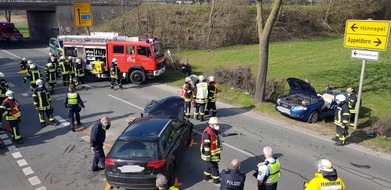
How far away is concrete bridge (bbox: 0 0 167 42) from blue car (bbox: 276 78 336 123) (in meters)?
26.5

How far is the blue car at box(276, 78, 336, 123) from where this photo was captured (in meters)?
11.6

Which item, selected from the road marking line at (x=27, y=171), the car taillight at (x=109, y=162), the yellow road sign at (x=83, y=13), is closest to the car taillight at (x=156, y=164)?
the car taillight at (x=109, y=162)

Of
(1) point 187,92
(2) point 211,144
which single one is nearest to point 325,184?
(2) point 211,144

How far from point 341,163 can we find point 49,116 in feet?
32.2

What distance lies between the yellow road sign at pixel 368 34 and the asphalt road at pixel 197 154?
3.60 metres

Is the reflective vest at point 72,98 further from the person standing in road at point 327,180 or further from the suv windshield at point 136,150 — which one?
the person standing in road at point 327,180

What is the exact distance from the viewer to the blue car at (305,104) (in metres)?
11.6

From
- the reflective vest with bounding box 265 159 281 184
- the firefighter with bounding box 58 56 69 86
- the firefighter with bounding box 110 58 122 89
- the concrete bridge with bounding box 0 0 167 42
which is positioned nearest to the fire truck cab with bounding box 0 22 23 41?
the concrete bridge with bounding box 0 0 167 42

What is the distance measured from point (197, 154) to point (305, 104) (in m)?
5.08

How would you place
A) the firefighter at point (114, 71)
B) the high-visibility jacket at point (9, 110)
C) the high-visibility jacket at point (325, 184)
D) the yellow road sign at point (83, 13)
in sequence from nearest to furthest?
the high-visibility jacket at point (325, 184)
the high-visibility jacket at point (9, 110)
the firefighter at point (114, 71)
the yellow road sign at point (83, 13)

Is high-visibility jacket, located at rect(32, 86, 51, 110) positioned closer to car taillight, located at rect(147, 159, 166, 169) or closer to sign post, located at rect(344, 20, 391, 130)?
car taillight, located at rect(147, 159, 166, 169)

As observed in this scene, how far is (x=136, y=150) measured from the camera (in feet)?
21.7

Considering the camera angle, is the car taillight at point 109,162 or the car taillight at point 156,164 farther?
the car taillight at point 109,162

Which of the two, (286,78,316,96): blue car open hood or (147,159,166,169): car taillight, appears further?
(286,78,316,96): blue car open hood
